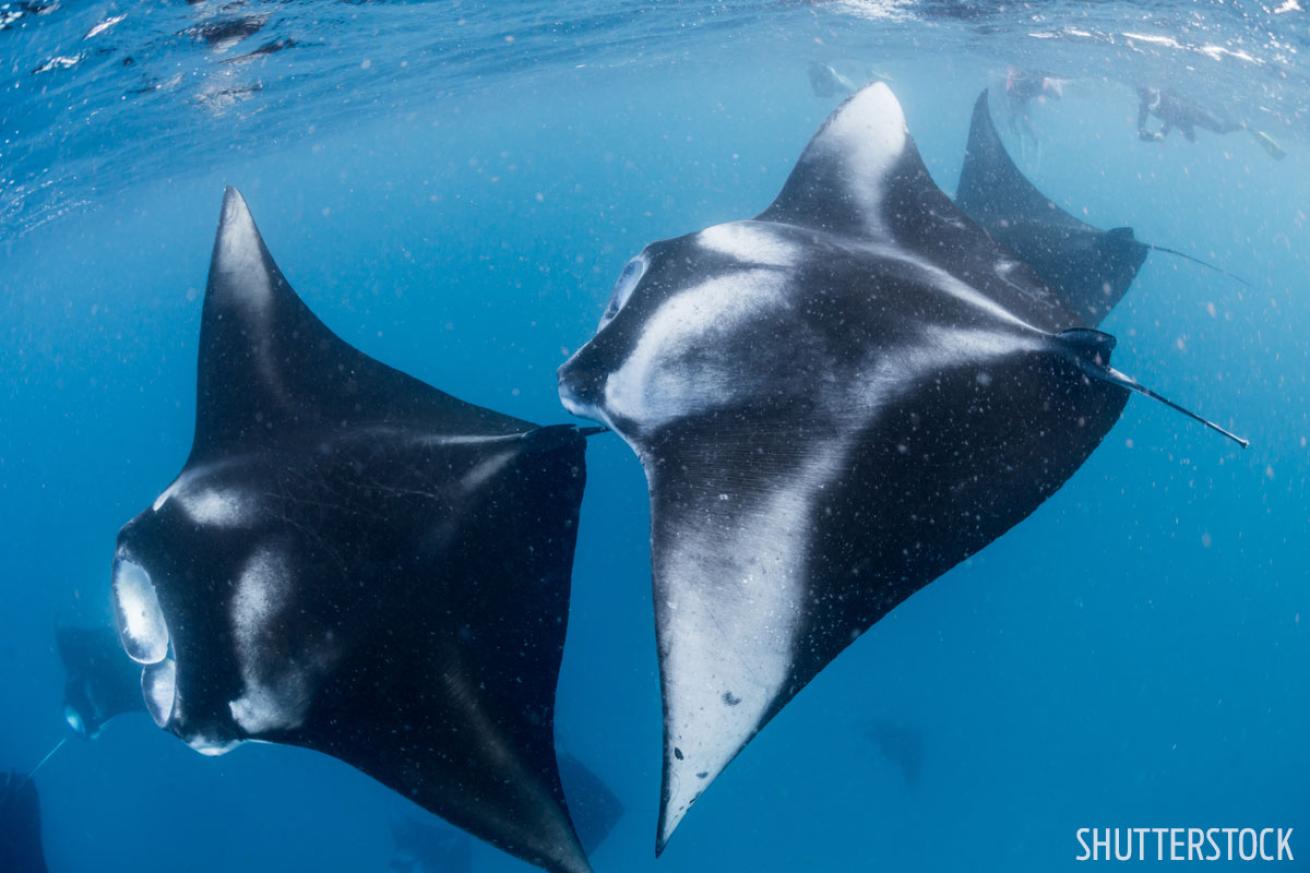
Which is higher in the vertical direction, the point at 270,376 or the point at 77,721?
the point at 270,376

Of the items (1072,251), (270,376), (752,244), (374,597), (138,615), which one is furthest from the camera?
(1072,251)

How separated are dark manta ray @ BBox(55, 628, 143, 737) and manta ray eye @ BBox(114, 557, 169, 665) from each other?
9.96 meters

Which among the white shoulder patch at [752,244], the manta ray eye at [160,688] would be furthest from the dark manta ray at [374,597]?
the white shoulder patch at [752,244]

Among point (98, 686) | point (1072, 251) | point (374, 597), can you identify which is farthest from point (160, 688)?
point (98, 686)

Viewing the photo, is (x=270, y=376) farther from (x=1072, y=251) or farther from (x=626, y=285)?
(x=1072, y=251)

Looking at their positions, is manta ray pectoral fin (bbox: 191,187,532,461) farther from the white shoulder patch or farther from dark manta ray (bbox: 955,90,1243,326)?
dark manta ray (bbox: 955,90,1243,326)

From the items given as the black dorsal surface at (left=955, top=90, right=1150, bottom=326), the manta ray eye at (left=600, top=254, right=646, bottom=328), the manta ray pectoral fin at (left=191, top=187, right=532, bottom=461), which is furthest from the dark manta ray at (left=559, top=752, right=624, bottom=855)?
the manta ray eye at (left=600, top=254, right=646, bottom=328)

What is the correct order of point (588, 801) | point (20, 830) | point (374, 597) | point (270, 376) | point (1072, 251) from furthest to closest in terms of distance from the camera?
point (20, 830) < point (588, 801) < point (1072, 251) < point (270, 376) < point (374, 597)

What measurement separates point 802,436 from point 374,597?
1632mm

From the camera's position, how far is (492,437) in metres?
2.89

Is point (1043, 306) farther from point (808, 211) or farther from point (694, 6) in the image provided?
point (694, 6)

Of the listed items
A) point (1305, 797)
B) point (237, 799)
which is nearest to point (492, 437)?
point (237, 799)

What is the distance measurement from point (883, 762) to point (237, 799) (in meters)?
14.5

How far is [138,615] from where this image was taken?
2.92m
